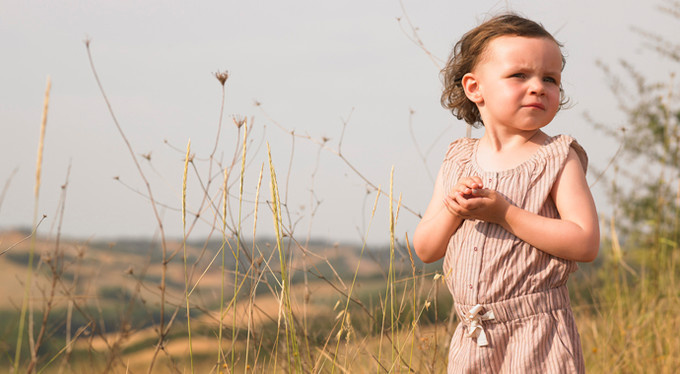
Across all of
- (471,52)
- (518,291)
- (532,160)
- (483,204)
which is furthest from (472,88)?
(518,291)

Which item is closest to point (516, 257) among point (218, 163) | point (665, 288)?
point (218, 163)

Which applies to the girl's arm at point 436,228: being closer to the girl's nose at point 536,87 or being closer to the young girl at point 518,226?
the young girl at point 518,226

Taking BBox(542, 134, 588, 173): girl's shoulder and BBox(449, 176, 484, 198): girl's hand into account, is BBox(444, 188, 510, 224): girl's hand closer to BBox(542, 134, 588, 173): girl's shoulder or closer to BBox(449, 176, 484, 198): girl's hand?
BBox(449, 176, 484, 198): girl's hand

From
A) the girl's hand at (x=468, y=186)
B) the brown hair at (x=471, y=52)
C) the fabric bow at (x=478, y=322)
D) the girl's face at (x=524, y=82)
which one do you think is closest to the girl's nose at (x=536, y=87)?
the girl's face at (x=524, y=82)

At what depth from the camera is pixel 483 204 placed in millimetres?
1689

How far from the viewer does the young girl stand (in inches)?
67.0

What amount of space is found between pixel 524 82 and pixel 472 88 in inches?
8.1

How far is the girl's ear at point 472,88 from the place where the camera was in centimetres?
192

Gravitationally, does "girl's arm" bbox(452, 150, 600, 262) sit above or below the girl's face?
→ below

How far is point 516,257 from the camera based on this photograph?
5.70 ft

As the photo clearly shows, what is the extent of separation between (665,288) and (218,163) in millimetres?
3106

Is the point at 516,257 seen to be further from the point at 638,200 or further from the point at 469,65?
the point at 638,200

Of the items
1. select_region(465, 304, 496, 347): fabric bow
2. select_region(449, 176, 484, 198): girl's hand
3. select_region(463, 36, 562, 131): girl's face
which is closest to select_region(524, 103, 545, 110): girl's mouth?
select_region(463, 36, 562, 131): girl's face

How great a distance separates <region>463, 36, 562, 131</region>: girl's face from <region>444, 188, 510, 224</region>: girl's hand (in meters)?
0.24
